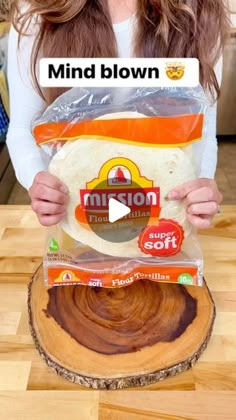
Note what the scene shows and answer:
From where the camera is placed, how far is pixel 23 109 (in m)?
0.76

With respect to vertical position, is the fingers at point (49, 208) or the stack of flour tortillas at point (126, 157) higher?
the stack of flour tortillas at point (126, 157)

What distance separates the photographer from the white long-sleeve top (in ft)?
2.38

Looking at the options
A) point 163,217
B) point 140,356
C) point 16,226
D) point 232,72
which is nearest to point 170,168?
point 163,217

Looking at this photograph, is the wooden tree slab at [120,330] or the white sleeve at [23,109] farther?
the white sleeve at [23,109]

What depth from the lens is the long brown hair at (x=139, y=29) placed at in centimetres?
68

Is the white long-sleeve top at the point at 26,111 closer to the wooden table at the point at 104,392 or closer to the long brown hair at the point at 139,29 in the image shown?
the long brown hair at the point at 139,29

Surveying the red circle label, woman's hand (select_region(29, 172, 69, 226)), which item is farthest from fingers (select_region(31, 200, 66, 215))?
the red circle label

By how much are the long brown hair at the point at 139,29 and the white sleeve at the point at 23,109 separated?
27 mm

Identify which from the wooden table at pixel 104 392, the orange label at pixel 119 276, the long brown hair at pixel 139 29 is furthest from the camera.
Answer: the long brown hair at pixel 139 29

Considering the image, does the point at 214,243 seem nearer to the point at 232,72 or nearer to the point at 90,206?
the point at 90,206

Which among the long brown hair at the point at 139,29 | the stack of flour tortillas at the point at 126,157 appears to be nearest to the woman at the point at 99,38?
the long brown hair at the point at 139,29

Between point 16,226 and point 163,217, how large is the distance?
0.35 m

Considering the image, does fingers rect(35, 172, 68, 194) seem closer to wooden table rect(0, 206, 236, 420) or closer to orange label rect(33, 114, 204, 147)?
orange label rect(33, 114, 204, 147)

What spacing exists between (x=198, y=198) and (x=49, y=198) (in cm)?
19
